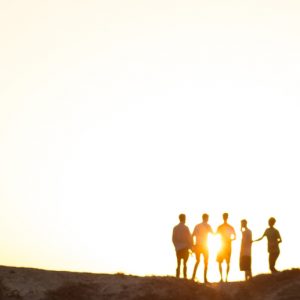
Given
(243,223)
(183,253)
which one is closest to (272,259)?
(243,223)

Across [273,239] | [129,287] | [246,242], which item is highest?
[273,239]

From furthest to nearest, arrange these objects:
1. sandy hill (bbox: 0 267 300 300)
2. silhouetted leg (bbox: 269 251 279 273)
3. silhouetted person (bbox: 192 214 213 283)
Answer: silhouetted leg (bbox: 269 251 279 273) < silhouetted person (bbox: 192 214 213 283) < sandy hill (bbox: 0 267 300 300)

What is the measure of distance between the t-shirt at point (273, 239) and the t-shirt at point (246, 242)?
0.77 m

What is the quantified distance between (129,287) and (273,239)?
6438 millimetres

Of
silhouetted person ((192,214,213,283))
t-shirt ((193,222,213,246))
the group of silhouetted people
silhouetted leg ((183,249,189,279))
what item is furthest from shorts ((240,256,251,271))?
silhouetted leg ((183,249,189,279))

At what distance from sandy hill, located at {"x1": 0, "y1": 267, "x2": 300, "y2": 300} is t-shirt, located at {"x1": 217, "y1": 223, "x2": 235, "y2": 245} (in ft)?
6.34

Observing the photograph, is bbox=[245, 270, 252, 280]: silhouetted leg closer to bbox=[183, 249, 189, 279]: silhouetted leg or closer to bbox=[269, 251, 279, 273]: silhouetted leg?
bbox=[269, 251, 279, 273]: silhouetted leg

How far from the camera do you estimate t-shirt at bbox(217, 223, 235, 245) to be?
120ft

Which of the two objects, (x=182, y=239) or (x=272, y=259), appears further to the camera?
(x=272, y=259)

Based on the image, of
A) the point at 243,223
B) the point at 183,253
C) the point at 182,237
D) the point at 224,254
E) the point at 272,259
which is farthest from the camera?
the point at 272,259

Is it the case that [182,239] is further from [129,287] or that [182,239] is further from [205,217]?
[129,287]

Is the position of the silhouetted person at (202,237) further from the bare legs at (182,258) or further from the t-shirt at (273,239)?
the t-shirt at (273,239)

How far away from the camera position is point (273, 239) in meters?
37.3

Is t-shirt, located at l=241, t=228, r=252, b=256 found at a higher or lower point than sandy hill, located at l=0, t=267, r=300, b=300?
higher
